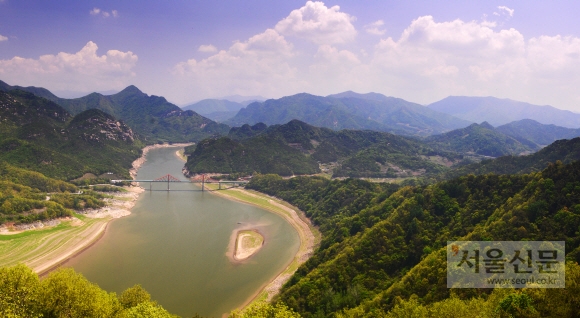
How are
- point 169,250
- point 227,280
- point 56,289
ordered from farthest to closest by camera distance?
point 169,250 < point 227,280 < point 56,289

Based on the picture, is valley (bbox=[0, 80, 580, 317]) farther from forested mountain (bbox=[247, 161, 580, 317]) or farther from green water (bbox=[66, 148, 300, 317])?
green water (bbox=[66, 148, 300, 317])

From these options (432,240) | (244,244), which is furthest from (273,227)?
(432,240)

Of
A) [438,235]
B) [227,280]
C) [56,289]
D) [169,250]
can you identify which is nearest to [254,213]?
[169,250]

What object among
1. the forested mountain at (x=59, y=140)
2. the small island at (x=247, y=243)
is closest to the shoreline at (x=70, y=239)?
the small island at (x=247, y=243)

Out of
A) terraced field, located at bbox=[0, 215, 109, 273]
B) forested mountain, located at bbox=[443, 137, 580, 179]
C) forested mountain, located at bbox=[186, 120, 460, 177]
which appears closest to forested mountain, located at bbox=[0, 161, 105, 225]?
terraced field, located at bbox=[0, 215, 109, 273]

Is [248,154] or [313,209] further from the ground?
[248,154]

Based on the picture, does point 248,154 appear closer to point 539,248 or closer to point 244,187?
point 244,187
